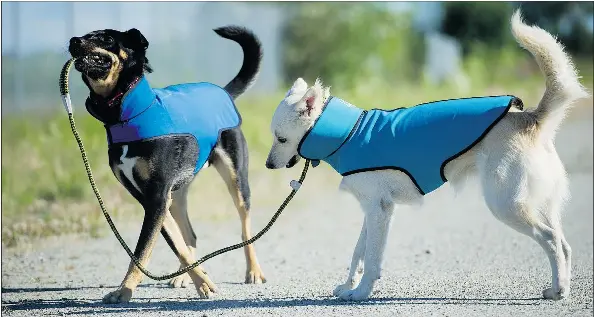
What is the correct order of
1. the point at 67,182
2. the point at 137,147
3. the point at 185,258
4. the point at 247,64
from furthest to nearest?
the point at 67,182 → the point at 247,64 → the point at 185,258 → the point at 137,147

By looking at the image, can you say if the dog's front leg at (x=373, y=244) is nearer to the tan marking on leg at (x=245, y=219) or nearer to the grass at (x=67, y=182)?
the tan marking on leg at (x=245, y=219)

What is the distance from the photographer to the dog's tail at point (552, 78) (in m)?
5.53

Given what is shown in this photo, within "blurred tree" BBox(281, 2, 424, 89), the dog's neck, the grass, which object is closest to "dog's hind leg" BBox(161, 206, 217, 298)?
the dog's neck

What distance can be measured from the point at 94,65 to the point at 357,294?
2.14m

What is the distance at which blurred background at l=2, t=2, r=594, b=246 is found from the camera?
10484 mm

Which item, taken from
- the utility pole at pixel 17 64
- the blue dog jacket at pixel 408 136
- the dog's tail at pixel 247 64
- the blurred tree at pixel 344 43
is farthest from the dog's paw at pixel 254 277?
the blurred tree at pixel 344 43

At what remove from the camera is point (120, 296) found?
590 centimetres

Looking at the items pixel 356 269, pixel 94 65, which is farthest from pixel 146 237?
pixel 356 269

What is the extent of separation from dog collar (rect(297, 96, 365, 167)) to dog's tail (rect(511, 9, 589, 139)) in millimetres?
1127

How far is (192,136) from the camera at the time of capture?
6.07 m

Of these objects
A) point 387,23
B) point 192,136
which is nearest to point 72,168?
point 192,136

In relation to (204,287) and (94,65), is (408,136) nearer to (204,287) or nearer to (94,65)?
(204,287)

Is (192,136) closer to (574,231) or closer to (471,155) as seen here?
(471,155)

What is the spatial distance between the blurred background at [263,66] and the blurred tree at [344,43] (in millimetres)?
32
